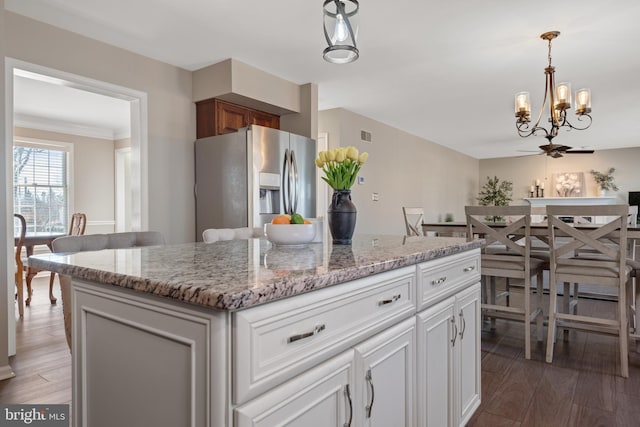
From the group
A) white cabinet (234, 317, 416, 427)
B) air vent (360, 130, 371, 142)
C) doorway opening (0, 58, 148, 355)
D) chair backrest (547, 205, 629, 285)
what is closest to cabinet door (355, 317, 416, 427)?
white cabinet (234, 317, 416, 427)

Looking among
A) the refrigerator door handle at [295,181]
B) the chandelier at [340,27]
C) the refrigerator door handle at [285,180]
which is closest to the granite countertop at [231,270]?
the chandelier at [340,27]

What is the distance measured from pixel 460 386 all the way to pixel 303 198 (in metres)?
2.74

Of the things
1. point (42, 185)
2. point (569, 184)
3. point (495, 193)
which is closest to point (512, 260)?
point (42, 185)

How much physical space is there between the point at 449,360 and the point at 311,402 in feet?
2.89

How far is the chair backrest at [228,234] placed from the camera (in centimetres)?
205

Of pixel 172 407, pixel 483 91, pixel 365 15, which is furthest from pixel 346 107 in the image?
pixel 172 407

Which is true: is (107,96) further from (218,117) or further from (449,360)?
(449,360)

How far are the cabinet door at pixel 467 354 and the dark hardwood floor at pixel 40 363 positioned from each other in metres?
2.03

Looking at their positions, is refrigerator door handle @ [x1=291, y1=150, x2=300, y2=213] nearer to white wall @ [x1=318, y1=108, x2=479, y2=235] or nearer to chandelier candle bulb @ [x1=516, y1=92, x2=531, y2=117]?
white wall @ [x1=318, y1=108, x2=479, y2=235]

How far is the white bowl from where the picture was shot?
4.83ft

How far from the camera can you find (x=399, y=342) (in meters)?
1.22

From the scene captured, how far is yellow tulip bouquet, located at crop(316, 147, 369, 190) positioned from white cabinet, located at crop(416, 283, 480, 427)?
62cm

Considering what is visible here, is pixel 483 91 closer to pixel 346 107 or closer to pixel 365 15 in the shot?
pixel 346 107

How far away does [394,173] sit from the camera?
6637mm
